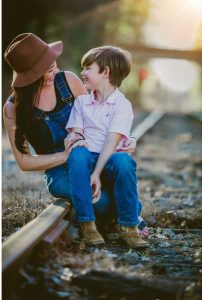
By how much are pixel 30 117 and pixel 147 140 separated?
10043mm

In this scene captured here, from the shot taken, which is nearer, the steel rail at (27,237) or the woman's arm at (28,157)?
the steel rail at (27,237)

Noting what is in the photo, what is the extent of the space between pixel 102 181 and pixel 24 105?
0.70m

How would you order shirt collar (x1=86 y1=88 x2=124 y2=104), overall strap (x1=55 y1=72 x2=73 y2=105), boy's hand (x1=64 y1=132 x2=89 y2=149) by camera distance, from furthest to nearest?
overall strap (x1=55 y1=72 x2=73 y2=105) < shirt collar (x1=86 y1=88 x2=124 y2=104) < boy's hand (x1=64 y1=132 x2=89 y2=149)

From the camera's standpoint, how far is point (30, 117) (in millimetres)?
3803

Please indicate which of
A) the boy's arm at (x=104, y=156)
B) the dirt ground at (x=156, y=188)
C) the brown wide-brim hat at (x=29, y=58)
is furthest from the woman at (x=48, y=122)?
the dirt ground at (x=156, y=188)

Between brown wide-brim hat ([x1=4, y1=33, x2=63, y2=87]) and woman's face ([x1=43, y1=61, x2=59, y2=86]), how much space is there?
0.12 metres

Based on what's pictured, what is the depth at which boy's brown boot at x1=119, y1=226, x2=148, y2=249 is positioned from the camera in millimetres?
3611

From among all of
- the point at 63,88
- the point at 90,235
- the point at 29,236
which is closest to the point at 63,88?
the point at 63,88

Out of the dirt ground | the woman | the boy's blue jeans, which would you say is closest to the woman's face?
the woman

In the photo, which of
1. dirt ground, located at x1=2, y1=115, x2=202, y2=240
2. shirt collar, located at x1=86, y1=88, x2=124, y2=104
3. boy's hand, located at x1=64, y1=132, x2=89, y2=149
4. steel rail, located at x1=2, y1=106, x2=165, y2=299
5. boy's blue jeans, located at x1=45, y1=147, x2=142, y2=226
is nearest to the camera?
steel rail, located at x1=2, y1=106, x2=165, y2=299

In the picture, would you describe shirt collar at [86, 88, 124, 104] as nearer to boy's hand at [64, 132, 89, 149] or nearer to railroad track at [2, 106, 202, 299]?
boy's hand at [64, 132, 89, 149]

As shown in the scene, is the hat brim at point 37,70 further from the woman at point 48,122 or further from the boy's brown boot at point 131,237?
the boy's brown boot at point 131,237

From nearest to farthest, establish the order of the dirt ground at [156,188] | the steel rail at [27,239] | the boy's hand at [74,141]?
the steel rail at [27,239]
the boy's hand at [74,141]
the dirt ground at [156,188]

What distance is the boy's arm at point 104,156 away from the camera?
364 cm
